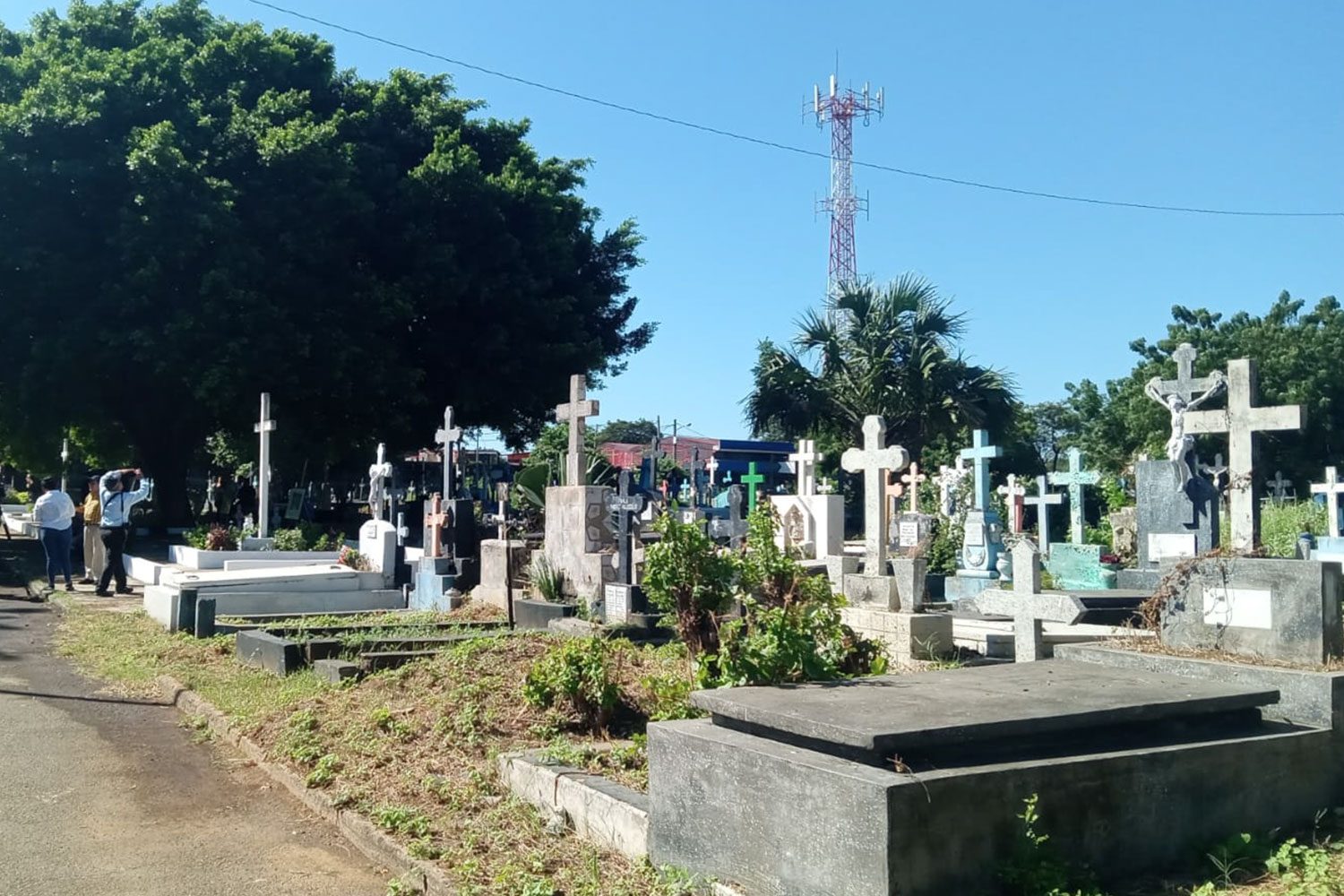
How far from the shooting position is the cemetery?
399cm

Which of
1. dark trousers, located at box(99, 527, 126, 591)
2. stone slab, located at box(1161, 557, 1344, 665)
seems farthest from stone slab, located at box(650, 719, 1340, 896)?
dark trousers, located at box(99, 527, 126, 591)

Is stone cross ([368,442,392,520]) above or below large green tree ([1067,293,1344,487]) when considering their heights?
below

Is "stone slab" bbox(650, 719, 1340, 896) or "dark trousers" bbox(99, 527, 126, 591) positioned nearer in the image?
"stone slab" bbox(650, 719, 1340, 896)

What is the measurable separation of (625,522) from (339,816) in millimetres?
6503

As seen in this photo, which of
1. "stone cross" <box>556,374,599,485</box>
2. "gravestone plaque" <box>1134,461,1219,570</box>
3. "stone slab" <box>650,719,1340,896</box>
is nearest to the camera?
"stone slab" <box>650,719,1340,896</box>

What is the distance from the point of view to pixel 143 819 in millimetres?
5605

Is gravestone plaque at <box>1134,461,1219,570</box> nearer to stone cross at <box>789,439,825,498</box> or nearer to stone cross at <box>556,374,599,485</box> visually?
stone cross at <box>556,374,599,485</box>

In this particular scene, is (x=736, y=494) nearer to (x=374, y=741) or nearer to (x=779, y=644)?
(x=374, y=741)

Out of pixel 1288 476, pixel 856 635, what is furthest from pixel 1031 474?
pixel 856 635

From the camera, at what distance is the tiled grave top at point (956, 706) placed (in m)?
3.73

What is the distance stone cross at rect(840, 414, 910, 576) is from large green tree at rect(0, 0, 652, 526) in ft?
46.8

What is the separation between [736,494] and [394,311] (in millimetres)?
10609

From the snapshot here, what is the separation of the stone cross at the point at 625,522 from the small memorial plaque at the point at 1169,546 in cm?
547

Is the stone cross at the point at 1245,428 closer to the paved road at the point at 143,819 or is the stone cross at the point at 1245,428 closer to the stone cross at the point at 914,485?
the paved road at the point at 143,819
